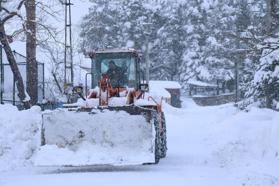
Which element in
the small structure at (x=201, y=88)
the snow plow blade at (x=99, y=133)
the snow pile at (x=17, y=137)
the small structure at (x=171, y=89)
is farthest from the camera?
the small structure at (x=201, y=88)

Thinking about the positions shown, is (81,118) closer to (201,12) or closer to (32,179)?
(32,179)

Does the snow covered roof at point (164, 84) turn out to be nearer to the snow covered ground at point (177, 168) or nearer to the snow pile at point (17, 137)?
the snow covered ground at point (177, 168)

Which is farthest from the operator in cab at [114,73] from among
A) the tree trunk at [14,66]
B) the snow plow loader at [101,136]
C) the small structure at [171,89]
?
the small structure at [171,89]

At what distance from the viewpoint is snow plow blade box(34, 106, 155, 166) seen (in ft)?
40.7

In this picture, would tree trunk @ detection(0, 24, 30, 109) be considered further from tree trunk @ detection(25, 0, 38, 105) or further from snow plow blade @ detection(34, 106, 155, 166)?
snow plow blade @ detection(34, 106, 155, 166)

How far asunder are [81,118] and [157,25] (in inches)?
2329

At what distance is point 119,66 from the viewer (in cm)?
1495

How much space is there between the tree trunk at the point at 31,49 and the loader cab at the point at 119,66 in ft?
13.6

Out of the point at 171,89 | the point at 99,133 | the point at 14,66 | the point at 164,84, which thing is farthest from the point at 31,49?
the point at 171,89

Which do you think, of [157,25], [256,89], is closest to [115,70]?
[256,89]

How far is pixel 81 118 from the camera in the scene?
41.3 feet

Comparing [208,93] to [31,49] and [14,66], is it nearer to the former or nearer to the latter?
[31,49]

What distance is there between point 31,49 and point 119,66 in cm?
539

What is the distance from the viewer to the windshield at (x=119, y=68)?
14.8 m
